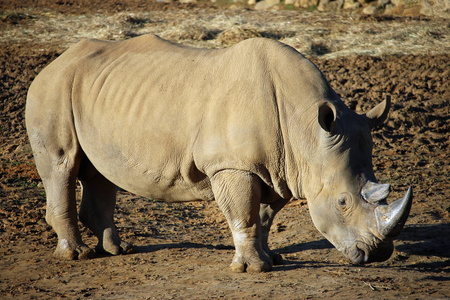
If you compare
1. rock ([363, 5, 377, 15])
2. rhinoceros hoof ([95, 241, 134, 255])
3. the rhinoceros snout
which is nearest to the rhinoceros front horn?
the rhinoceros snout

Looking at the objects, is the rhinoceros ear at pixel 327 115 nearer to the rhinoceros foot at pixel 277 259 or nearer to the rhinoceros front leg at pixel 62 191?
the rhinoceros foot at pixel 277 259

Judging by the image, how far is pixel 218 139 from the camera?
5328 millimetres

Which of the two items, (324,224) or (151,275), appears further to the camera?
(151,275)

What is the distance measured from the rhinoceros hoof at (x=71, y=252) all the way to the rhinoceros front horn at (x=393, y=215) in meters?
3.07

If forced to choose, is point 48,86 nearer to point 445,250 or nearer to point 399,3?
point 445,250

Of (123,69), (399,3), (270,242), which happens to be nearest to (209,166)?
(123,69)

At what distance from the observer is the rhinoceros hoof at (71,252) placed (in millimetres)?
6312

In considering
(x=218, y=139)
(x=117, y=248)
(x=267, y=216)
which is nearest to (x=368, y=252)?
(x=267, y=216)

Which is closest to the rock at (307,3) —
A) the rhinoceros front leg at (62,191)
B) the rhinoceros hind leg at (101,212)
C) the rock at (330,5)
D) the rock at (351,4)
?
the rock at (330,5)

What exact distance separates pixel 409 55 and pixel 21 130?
8623 millimetres

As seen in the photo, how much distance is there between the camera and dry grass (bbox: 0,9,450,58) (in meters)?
14.4

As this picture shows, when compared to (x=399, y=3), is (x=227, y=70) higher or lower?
higher

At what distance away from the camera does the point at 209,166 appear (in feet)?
17.8

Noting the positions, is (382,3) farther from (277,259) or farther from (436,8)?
(277,259)
